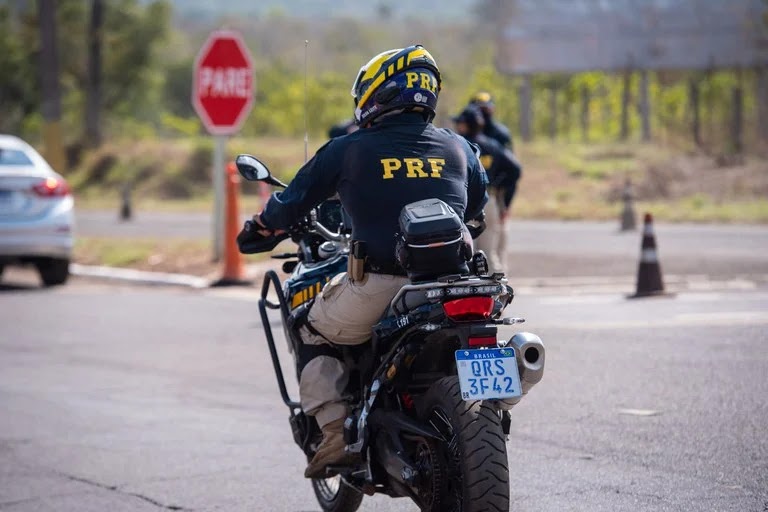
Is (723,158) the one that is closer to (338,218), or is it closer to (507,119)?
(507,119)

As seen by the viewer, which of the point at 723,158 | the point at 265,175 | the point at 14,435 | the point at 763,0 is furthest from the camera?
the point at 763,0

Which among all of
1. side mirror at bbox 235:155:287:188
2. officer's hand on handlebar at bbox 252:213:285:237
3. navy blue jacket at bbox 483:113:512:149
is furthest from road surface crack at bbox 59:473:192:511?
navy blue jacket at bbox 483:113:512:149

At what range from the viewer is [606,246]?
66.5 feet

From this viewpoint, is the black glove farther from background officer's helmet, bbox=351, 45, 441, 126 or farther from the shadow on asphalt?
the shadow on asphalt

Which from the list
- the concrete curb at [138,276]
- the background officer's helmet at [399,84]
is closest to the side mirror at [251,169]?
the background officer's helmet at [399,84]

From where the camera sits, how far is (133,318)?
1401 cm

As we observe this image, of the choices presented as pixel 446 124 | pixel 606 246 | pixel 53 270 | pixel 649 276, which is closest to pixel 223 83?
pixel 53 270

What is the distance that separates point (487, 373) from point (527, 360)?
0.18m

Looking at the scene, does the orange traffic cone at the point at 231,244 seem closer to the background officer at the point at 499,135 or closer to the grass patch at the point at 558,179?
the background officer at the point at 499,135

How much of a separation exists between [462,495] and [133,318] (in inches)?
367

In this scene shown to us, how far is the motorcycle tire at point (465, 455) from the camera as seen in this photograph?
5008 millimetres

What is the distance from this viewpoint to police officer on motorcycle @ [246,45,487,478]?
5637mm

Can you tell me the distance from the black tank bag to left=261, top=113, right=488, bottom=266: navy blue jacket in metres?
0.21

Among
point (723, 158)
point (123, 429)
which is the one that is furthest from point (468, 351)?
point (723, 158)
